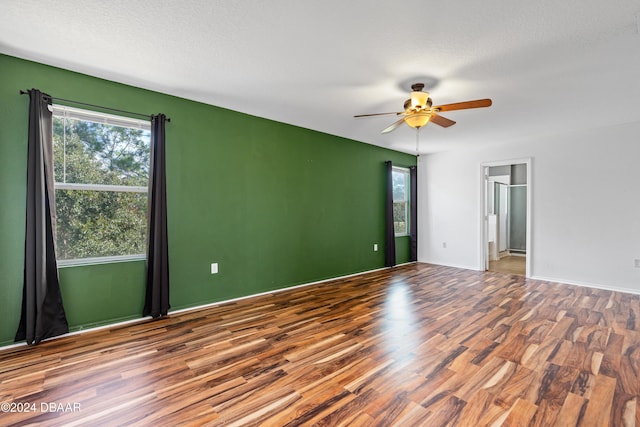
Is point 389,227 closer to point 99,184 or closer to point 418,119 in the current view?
point 418,119

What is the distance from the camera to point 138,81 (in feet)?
10.0

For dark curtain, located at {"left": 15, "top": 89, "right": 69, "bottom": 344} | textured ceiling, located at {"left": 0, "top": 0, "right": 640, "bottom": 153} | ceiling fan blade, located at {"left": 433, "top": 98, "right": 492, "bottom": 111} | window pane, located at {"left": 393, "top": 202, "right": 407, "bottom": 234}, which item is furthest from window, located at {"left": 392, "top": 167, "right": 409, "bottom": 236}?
dark curtain, located at {"left": 15, "top": 89, "right": 69, "bottom": 344}

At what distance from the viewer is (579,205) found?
4727 mm

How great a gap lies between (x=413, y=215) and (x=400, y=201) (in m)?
0.47

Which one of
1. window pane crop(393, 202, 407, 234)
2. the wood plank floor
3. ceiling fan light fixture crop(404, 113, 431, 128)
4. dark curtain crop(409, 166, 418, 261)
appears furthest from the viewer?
dark curtain crop(409, 166, 418, 261)

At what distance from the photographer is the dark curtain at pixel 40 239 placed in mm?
2559

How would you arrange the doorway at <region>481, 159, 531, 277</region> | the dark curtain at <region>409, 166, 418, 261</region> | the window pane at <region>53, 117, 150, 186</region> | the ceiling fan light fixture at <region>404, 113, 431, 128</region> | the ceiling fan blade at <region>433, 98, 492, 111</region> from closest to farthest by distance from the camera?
the ceiling fan blade at <region>433, 98, 492, 111</region> → the window pane at <region>53, 117, 150, 186</region> → the ceiling fan light fixture at <region>404, 113, 431, 128</region> → the dark curtain at <region>409, 166, 418, 261</region> → the doorway at <region>481, 159, 531, 277</region>

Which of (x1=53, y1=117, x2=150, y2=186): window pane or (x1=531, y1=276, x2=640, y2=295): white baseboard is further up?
(x1=53, y1=117, x2=150, y2=186): window pane

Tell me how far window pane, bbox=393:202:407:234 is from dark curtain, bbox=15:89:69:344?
5.36 m

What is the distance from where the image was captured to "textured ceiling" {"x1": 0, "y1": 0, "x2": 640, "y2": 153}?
1.94m

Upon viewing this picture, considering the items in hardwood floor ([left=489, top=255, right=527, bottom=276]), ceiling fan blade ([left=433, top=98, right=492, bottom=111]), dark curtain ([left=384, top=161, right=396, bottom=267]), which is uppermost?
ceiling fan blade ([left=433, top=98, right=492, bottom=111])

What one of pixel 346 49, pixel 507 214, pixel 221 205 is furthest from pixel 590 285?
pixel 221 205

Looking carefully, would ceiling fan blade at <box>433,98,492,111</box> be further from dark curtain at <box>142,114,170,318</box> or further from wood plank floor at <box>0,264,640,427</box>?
dark curtain at <box>142,114,170,318</box>

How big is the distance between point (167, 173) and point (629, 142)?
248 inches
